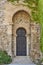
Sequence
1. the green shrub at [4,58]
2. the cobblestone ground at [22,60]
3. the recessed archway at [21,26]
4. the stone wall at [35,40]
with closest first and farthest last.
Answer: the green shrub at [4,58]
the cobblestone ground at [22,60]
the stone wall at [35,40]
the recessed archway at [21,26]

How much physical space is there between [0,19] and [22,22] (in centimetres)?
141

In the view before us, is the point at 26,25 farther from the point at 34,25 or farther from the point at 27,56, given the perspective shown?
the point at 27,56

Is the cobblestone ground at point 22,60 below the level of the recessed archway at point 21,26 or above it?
below

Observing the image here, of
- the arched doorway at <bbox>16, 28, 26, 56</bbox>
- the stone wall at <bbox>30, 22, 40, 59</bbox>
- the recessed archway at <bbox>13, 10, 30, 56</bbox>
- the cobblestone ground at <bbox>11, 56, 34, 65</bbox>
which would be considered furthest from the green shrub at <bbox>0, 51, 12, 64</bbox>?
the stone wall at <bbox>30, 22, 40, 59</bbox>

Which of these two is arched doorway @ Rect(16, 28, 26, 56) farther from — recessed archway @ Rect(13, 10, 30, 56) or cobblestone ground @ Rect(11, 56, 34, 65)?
cobblestone ground @ Rect(11, 56, 34, 65)

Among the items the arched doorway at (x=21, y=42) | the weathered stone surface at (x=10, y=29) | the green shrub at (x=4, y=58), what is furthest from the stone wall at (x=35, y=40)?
the green shrub at (x=4, y=58)

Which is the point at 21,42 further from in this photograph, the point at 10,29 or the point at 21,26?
the point at 10,29

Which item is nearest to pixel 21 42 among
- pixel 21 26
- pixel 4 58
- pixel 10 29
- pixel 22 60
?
pixel 21 26

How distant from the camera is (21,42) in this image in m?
19.0

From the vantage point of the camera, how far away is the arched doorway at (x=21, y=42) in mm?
18906

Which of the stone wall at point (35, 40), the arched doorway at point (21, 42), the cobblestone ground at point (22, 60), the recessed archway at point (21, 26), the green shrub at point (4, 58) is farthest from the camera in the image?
the arched doorway at point (21, 42)

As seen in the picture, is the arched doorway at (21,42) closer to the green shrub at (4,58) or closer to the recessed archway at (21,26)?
the recessed archway at (21,26)

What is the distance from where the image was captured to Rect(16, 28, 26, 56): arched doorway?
1891cm

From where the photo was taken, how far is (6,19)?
18406 mm
